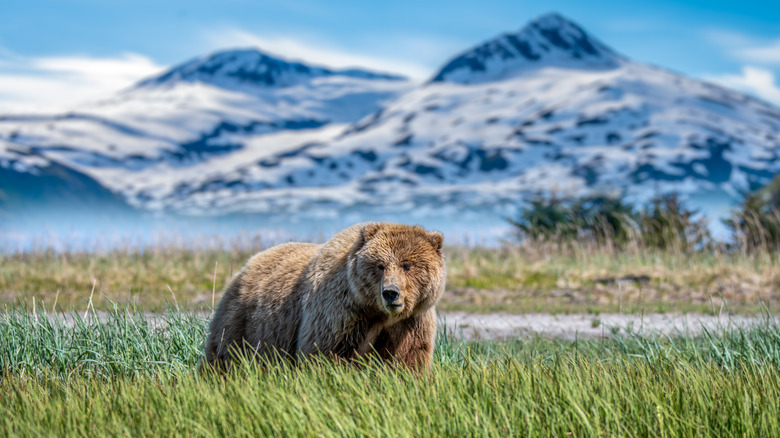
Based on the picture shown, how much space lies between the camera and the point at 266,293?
5594 mm

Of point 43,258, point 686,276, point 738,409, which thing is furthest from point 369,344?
point 43,258

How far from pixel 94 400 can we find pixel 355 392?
171cm

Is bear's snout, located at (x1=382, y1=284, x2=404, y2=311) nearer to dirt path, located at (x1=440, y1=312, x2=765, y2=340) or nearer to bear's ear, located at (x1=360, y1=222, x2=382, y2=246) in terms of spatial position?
bear's ear, located at (x1=360, y1=222, x2=382, y2=246)

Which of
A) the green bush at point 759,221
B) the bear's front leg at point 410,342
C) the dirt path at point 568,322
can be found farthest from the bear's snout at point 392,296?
the green bush at point 759,221

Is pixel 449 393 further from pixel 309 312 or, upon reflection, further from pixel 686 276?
pixel 686 276

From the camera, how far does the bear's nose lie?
449 centimetres

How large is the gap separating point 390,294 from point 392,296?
0.02m

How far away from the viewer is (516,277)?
57.2 feet

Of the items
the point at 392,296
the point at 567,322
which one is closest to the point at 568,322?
the point at 567,322

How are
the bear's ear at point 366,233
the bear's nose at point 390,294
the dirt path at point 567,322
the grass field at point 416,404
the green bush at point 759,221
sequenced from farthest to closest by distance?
1. the green bush at point 759,221
2. the dirt path at point 567,322
3. the bear's ear at point 366,233
4. the bear's nose at point 390,294
5. the grass field at point 416,404

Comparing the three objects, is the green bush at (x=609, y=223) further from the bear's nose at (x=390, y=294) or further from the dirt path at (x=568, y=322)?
the bear's nose at (x=390, y=294)

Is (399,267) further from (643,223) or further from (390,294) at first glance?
(643,223)

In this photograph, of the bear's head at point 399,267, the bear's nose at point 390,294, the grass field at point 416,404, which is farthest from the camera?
the bear's head at point 399,267

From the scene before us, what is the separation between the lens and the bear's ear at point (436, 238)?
202 inches
